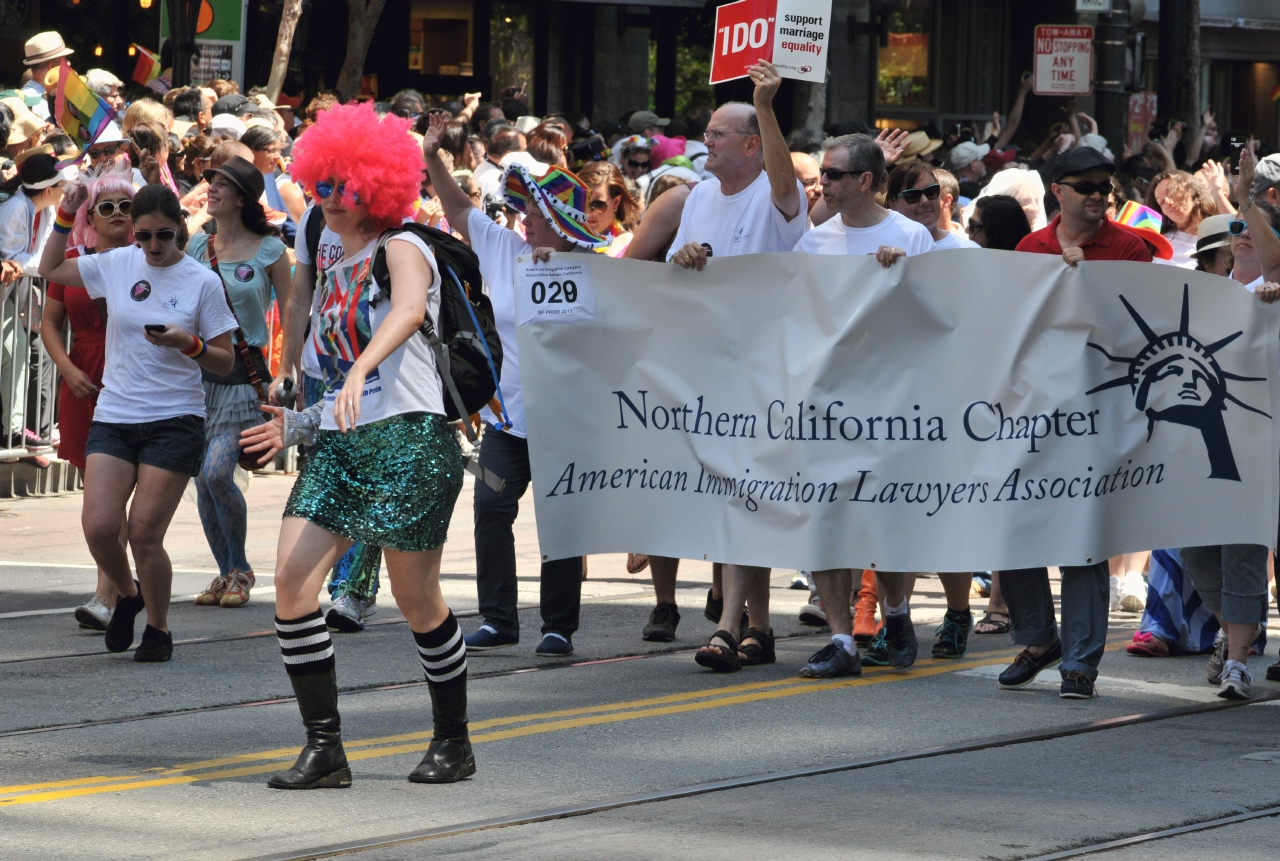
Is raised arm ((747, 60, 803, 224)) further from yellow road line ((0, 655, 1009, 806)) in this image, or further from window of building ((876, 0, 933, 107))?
window of building ((876, 0, 933, 107))

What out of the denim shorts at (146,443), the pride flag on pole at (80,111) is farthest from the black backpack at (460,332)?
the pride flag on pole at (80,111)

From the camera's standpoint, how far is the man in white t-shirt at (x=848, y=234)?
309 inches

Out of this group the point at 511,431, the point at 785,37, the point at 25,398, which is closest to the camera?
the point at 511,431

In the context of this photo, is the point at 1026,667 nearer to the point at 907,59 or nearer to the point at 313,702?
the point at 313,702

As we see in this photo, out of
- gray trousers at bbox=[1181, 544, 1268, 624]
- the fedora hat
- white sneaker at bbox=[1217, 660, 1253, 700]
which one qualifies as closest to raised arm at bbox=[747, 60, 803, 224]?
gray trousers at bbox=[1181, 544, 1268, 624]

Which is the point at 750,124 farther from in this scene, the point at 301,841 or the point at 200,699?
the point at 301,841

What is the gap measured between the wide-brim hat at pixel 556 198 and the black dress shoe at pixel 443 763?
2.89 meters

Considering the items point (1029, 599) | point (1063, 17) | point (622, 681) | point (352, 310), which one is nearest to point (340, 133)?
point (352, 310)

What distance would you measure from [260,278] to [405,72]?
72.1 feet

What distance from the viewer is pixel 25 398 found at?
1284 cm

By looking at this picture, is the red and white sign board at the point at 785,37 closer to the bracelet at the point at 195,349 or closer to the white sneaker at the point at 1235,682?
the bracelet at the point at 195,349

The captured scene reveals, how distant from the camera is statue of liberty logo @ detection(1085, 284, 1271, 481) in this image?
7.62 metres

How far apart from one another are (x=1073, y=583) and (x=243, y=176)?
13.5ft

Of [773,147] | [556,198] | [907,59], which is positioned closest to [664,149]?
[556,198]
